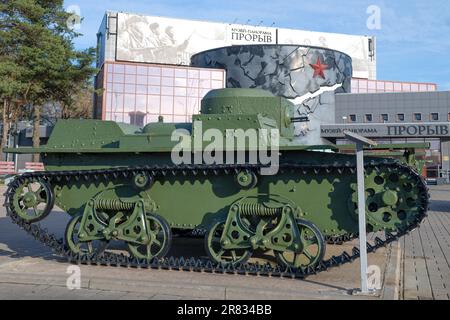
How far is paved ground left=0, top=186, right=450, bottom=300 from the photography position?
22.0 feet

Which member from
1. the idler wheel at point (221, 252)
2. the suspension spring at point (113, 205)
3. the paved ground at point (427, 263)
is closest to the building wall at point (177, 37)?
the paved ground at point (427, 263)

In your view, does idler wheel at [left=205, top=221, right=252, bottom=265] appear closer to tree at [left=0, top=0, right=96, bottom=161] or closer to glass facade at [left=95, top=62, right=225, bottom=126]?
tree at [left=0, top=0, right=96, bottom=161]

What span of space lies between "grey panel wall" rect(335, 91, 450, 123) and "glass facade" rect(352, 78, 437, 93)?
2109cm

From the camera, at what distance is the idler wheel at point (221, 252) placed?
8078 millimetres

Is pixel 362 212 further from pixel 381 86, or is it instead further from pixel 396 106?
pixel 381 86

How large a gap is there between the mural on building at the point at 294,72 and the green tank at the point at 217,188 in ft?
140

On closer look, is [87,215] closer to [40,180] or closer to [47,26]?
[40,180]

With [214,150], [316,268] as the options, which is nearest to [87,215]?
[214,150]

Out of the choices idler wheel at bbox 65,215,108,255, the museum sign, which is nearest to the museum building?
the museum sign

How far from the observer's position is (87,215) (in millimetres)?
8891

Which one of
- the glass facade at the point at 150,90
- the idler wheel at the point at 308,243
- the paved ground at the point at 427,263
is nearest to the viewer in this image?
the paved ground at the point at 427,263

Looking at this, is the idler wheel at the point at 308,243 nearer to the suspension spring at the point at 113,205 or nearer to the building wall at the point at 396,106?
the suspension spring at the point at 113,205

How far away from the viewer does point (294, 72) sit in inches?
2071
